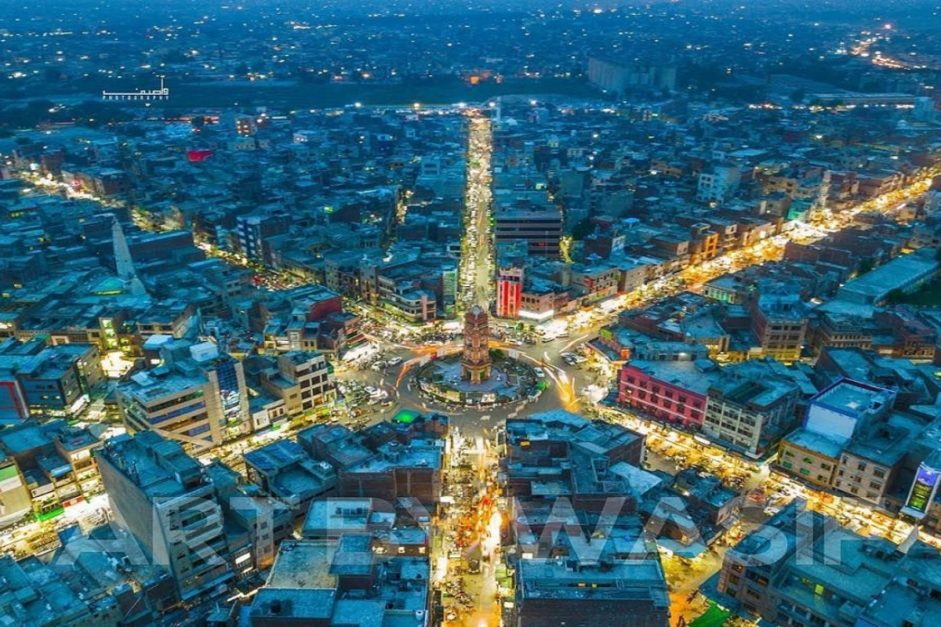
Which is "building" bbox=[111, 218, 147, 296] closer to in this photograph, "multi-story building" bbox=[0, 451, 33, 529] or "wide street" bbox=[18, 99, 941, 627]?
"wide street" bbox=[18, 99, 941, 627]

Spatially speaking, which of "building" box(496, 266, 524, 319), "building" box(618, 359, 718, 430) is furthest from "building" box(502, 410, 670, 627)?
"building" box(496, 266, 524, 319)

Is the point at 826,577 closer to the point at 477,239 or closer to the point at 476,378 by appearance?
the point at 476,378

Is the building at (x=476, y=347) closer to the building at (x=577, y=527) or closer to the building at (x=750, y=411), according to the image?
the building at (x=577, y=527)

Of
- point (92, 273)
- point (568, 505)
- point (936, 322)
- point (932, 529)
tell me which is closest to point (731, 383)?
point (932, 529)

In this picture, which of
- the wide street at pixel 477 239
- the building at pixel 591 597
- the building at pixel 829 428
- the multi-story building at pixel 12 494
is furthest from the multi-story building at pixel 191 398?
the building at pixel 829 428

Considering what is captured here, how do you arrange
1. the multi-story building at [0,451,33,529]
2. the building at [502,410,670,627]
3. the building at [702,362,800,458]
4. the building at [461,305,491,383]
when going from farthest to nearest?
the building at [461,305,491,383] → the building at [702,362,800,458] → the multi-story building at [0,451,33,529] → the building at [502,410,670,627]
